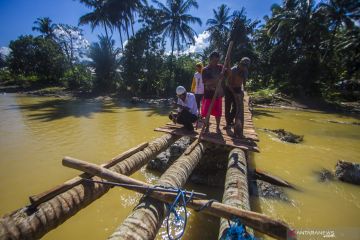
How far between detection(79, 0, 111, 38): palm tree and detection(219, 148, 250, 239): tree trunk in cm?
2856

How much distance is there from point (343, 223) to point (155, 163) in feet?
13.6

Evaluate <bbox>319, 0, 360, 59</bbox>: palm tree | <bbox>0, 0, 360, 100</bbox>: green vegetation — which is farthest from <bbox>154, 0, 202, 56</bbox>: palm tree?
<bbox>319, 0, 360, 59</bbox>: palm tree

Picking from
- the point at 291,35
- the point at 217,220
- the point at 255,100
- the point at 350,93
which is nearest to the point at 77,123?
the point at 217,220

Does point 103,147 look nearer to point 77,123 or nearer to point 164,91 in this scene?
point 77,123

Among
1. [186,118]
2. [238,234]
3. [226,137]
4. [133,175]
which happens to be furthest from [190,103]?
[238,234]

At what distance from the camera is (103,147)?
8125 mm

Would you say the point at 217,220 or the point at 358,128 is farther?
the point at 358,128

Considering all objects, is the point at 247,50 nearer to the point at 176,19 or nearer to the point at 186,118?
the point at 176,19

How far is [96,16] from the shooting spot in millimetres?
28750

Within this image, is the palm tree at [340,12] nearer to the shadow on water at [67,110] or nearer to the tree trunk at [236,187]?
the shadow on water at [67,110]

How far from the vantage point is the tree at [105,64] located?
27.2 m

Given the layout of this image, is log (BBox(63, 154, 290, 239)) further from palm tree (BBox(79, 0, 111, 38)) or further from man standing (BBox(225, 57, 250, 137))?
palm tree (BBox(79, 0, 111, 38))

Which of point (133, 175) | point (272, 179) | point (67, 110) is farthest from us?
point (67, 110)

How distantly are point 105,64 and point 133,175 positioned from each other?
24329 millimetres
